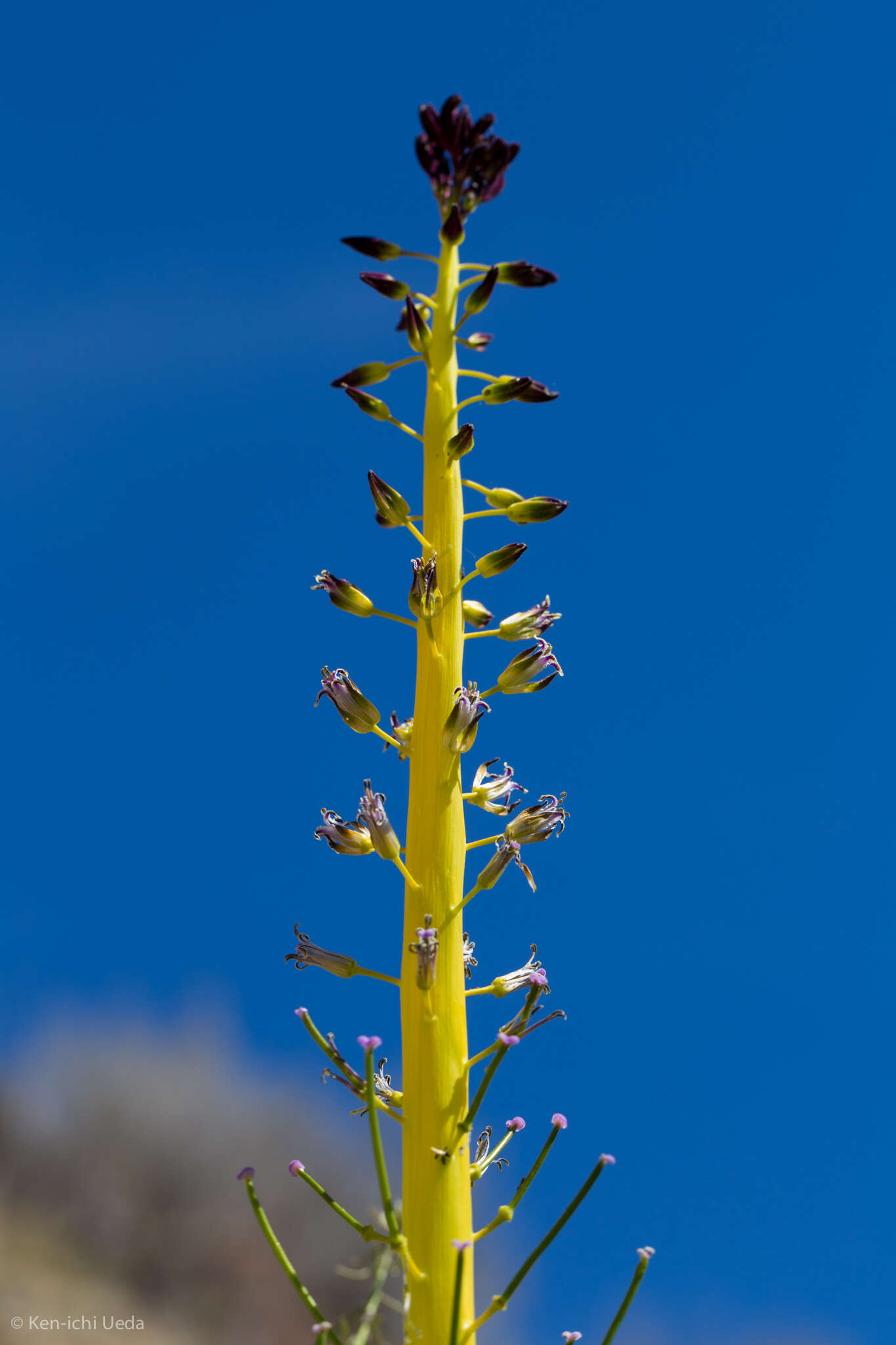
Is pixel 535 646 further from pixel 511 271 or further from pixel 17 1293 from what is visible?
pixel 17 1293

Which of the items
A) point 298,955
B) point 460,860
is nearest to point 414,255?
point 460,860

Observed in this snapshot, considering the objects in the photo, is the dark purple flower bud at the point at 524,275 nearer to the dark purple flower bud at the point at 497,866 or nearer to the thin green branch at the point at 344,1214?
the dark purple flower bud at the point at 497,866

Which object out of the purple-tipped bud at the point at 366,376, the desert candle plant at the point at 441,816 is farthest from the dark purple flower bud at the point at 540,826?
the purple-tipped bud at the point at 366,376

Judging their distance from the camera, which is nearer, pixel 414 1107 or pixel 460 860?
pixel 414 1107

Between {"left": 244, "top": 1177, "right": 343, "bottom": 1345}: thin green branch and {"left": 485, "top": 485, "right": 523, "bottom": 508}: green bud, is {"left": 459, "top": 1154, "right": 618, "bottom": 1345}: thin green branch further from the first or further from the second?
{"left": 485, "top": 485, "right": 523, "bottom": 508}: green bud

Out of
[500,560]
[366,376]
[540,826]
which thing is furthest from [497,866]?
[366,376]
